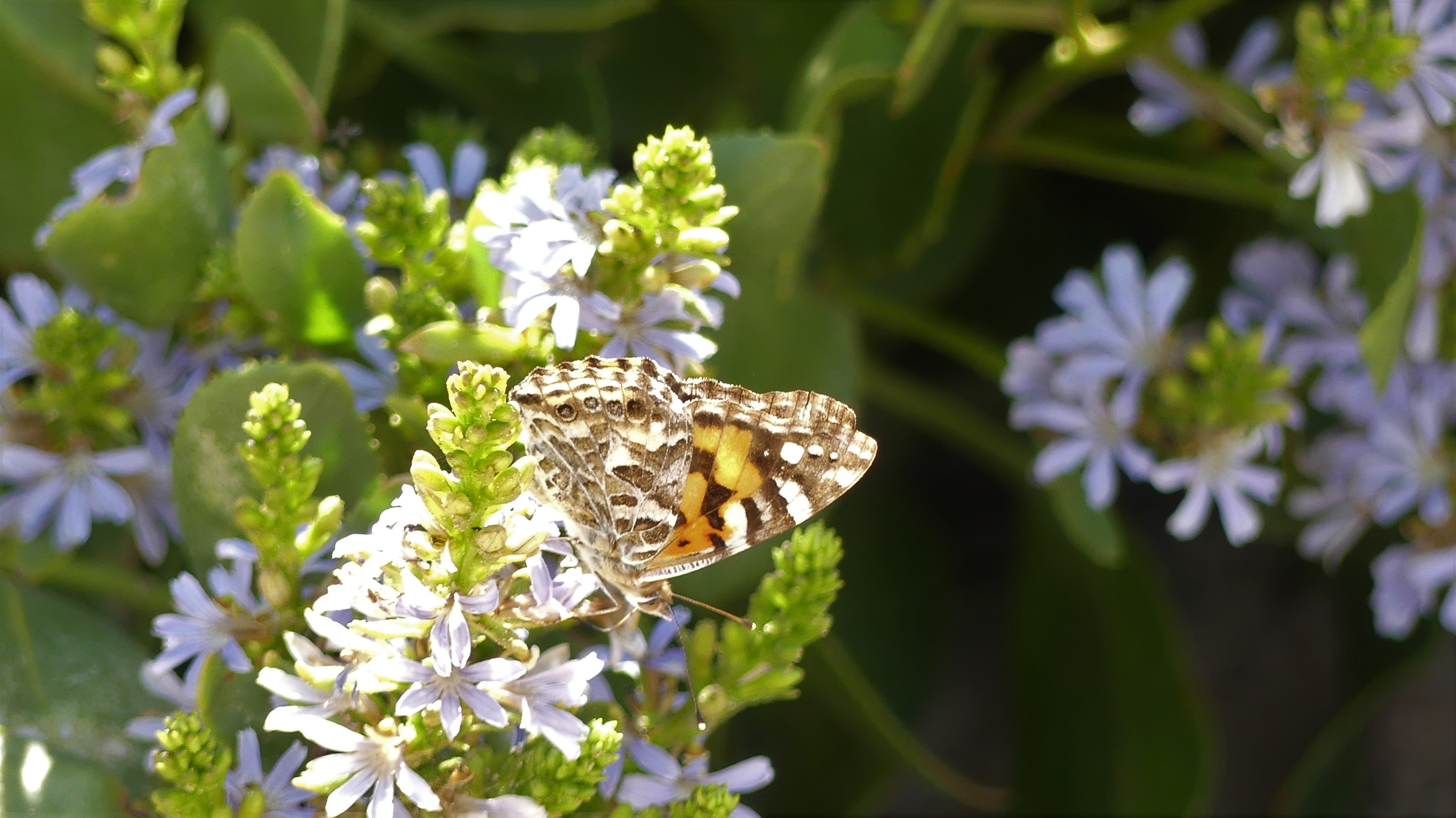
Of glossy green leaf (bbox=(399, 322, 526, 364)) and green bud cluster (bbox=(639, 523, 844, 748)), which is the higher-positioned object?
glossy green leaf (bbox=(399, 322, 526, 364))

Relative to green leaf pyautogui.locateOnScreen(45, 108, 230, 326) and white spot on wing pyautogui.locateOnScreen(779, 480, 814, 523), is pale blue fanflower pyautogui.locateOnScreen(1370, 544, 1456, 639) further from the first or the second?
green leaf pyautogui.locateOnScreen(45, 108, 230, 326)

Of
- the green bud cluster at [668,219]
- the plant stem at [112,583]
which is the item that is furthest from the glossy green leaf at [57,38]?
the green bud cluster at [668,219]

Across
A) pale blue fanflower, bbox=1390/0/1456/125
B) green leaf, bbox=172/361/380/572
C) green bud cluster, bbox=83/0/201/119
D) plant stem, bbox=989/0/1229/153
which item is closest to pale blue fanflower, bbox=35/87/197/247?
green bud cluster, bbox=83/0/201/119

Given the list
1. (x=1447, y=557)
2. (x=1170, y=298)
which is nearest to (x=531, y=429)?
(x=1170, y=298)

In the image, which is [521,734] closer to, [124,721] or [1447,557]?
[124,721]

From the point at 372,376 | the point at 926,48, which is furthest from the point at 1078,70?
the point at 372,376
